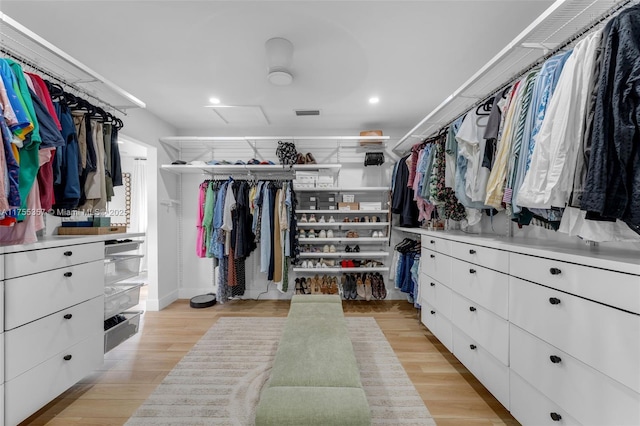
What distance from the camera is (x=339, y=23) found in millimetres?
1767

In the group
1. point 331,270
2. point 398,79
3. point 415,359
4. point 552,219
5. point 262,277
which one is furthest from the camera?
point 262,277

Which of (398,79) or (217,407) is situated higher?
(398,79)

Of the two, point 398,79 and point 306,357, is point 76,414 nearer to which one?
point 306,357

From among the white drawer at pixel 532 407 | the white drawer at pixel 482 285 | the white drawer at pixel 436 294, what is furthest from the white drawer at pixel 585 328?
the white drawer at pixel 436 294

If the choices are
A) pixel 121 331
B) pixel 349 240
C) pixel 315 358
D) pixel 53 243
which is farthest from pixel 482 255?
pixel 121 331

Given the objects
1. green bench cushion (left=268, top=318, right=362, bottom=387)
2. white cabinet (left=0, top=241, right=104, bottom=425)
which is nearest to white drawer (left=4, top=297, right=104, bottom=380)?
white cabinet (left=0, top=241, right=104, bottom=425)

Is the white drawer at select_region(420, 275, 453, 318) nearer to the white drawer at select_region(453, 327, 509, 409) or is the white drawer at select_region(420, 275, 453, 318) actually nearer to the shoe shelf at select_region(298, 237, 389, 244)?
the white drawer at select_region(453, 327, 509, 409)

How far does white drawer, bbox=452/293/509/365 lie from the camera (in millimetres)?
1539

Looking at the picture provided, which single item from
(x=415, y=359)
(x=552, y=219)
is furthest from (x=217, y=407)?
(x=552, y=219)

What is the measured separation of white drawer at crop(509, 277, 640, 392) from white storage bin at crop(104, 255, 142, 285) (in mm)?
2852

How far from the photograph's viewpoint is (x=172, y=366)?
215 centimetres

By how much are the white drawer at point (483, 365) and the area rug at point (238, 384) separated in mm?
434

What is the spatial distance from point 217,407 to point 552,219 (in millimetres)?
2201

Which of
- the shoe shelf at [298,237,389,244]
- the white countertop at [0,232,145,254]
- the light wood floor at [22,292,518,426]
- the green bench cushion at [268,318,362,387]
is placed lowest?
the light wood floor at [22,292,518,426]
